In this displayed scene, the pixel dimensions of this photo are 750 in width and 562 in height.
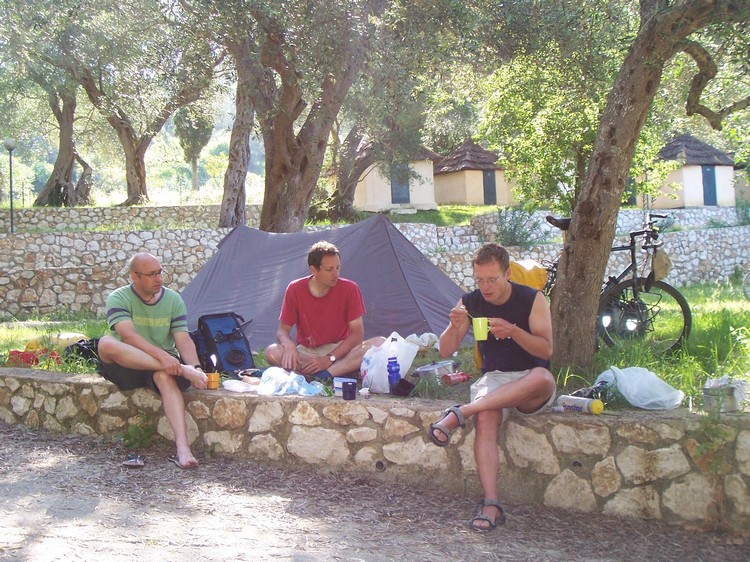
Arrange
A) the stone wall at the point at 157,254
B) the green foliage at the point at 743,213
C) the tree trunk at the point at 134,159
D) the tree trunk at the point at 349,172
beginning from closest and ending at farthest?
the stone wall at the point at 157,254, the tree trunk at the point at 349,172, the tree trunk at the point at 134,159, the green foliage at the point at 743,213

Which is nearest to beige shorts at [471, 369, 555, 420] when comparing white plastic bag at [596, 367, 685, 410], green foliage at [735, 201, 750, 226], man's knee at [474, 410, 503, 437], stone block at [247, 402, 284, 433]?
man's knee at [474, 410, 503, 437]

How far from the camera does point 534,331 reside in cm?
385

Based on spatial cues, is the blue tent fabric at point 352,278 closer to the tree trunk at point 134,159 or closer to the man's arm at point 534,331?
the man's arm at point 534,331

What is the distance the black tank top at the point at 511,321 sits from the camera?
12.9 feet

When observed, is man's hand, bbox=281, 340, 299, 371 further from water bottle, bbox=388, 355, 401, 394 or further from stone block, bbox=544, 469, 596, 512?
stone block, bbox=544, 469, 596, 512

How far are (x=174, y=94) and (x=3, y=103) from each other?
1363cm

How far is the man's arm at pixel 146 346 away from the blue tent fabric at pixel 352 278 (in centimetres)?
241

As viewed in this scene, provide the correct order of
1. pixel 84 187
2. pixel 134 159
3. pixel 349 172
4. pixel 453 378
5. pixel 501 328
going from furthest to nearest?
pixel 84 187 < pixel 349 172 < pixel 134 159 < pixel 453 378 < pixel 501 328

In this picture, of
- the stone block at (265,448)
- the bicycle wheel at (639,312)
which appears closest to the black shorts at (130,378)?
the stone block at (265,448)

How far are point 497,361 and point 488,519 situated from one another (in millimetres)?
816

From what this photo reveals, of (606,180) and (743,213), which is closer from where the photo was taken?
(606,180)

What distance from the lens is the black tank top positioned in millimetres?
3918

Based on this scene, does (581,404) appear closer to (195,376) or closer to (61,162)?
(195,376)

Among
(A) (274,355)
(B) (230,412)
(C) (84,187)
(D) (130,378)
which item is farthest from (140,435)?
(C) (84,187)
